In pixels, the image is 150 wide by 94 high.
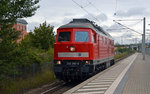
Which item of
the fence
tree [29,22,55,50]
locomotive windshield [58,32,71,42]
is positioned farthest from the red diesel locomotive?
tree [29,22,55,50]

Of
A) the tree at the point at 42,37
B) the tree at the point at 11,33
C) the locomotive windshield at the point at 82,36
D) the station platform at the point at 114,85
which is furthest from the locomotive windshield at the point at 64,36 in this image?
the tree at the point at 42,37

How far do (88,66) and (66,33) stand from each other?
Result: 2652 millimetres

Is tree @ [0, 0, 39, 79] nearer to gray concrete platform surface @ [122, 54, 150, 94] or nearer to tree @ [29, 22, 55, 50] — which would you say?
gray concrete platform surface @ [122, 54, 150, 94]

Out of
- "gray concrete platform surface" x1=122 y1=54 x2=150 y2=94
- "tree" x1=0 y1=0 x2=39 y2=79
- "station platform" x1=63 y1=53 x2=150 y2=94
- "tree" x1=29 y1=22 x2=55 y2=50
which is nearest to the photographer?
"station platform" x1=63 y1=53 x2=150 y2=94

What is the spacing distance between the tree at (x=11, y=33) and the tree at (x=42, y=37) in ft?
59.9

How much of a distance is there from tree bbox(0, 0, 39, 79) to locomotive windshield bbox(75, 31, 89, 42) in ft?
10.1

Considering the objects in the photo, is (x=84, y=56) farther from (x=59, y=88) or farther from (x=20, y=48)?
(x=20, y=48)

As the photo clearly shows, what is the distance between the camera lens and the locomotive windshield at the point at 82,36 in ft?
43.0

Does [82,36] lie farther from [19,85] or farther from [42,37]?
[42,37]

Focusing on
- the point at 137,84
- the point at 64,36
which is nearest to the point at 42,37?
the point at 64,36

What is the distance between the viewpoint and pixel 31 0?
1225 cm

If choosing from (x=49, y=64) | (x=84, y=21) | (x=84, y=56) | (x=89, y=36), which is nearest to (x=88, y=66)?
(x=84, y=56)

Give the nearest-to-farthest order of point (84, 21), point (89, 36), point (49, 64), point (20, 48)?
point (20, 48)
point (89, 36)
point (84, 21)
point (49, 64)

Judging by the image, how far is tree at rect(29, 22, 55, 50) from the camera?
30.8 m
